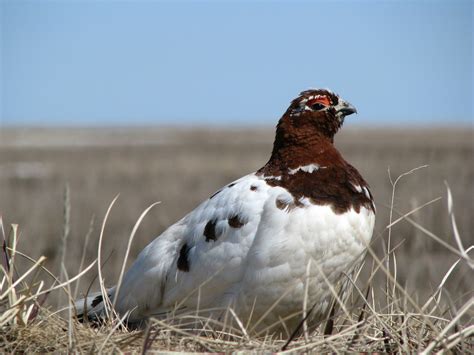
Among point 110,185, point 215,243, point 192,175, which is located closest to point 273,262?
point 215,243

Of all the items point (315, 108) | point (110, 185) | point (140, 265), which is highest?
point (315, 108)

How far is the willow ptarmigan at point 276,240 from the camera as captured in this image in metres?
3.29

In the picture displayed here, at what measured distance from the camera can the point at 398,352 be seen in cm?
248

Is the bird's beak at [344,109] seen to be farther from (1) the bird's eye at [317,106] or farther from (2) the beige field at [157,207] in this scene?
(2) the beige field at [157,207]

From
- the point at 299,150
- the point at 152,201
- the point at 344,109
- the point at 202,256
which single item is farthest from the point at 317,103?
the point at 152,201

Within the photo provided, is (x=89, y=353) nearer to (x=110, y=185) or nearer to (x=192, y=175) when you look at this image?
(x=110, y=185)

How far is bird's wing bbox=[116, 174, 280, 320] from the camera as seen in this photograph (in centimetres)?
343

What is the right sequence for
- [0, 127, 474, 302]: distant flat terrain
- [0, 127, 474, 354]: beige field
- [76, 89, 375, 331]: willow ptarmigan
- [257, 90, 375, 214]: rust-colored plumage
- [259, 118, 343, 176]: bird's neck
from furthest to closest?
[0, 127, 474, 302]: distant flat terrain
[0, 127, 474, 354]: beige field
[259, 118, 343, 176]: bird's neck
[257, 90, 375, 214]: rust-colored plumage
[76, 89, 375, 331]: willow ptarmigan

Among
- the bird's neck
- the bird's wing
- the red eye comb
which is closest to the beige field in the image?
the bird's wing

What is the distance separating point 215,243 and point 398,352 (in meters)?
1.24

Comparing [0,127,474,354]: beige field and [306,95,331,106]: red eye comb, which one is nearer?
[306,95,331,106]: red eye comb

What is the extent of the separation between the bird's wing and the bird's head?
393mm

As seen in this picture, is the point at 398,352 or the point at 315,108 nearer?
the point at 398,352

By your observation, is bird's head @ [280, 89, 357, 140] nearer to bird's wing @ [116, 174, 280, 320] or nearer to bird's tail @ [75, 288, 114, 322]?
bird's wing @ [116, 174, 280, 320]
